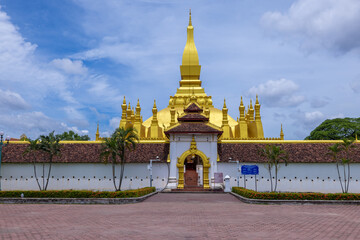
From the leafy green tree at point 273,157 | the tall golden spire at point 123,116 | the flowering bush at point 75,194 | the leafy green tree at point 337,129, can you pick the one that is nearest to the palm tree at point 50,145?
the flowering bush at point 75,194

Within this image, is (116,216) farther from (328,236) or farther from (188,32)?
(188,32)

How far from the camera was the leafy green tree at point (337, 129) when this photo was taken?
57.7m

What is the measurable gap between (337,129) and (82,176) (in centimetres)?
4219

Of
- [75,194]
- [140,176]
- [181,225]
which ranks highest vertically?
[140,176]

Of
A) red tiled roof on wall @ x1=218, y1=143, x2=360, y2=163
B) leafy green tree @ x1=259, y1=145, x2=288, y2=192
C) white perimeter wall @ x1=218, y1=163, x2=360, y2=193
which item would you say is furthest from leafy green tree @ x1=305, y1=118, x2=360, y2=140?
leafy green tree @ x1=259, y1=145, x2=288, y2=192

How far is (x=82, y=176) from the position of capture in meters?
35.4

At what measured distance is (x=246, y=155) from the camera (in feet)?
117

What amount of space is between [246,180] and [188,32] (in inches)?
1137

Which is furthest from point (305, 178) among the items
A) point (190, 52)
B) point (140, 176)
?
point (190, 52)

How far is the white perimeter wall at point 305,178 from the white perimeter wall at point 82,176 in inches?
323

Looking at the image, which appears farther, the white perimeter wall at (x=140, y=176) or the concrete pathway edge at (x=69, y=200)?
the white perimeter wall at (x=140, y=176)

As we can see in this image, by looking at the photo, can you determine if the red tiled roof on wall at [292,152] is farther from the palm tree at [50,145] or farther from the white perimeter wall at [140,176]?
the palm tree at [50,145]

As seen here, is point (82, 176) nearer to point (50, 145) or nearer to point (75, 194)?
point (50, 145)

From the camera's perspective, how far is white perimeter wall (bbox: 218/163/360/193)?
34656 millimetres
